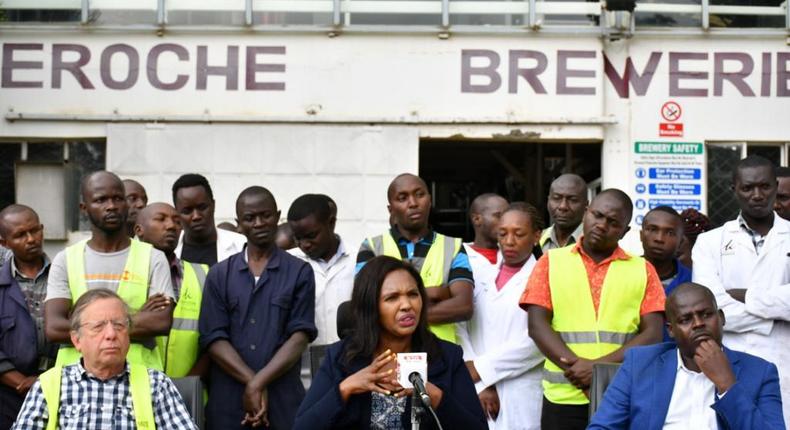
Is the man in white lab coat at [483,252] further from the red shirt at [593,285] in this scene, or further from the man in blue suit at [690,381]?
the man in blue suit at [690,381]

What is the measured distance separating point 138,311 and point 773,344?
3551 millimetres

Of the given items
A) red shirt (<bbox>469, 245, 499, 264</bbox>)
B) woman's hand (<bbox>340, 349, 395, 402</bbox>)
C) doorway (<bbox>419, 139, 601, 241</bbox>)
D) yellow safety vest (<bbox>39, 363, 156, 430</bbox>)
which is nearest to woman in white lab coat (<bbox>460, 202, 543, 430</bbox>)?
red shirt (<bbox>469, 245, 499, 264</bbox>)

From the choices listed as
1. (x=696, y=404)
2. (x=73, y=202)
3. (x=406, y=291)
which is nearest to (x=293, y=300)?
(x=406, y=291)

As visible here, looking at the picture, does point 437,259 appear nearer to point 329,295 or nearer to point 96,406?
point 329,295

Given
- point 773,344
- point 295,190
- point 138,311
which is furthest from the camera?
point 295,190

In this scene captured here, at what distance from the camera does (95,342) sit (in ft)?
16.9

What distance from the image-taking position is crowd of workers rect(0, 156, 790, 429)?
5.15 meters

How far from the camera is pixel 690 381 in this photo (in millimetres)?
5246

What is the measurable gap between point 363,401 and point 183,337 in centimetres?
192

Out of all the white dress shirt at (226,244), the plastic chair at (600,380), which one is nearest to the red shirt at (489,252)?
the white dress shirt at (226,244)

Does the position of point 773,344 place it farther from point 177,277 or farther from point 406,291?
point 177,277

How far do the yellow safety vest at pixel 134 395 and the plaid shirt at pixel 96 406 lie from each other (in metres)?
0.02

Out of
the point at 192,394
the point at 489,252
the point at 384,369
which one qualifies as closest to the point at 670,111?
the point at 489,252

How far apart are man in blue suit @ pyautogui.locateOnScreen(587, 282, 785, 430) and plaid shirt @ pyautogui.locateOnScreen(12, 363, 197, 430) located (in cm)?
188
